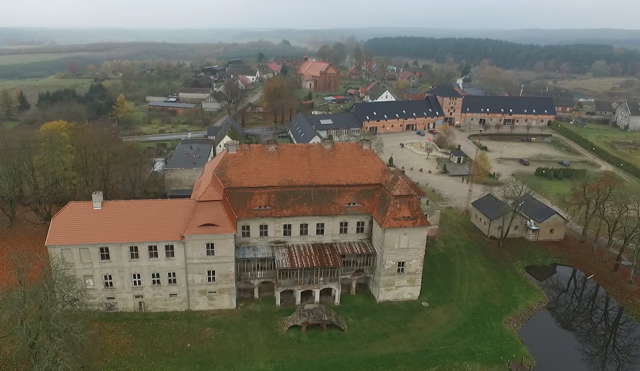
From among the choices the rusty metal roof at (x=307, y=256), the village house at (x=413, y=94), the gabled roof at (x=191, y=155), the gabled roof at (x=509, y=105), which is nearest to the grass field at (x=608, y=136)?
the gabled roof at (x=509, y=105)

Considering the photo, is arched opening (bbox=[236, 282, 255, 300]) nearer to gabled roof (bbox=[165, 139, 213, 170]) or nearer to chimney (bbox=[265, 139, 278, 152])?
chimney (bbox=[265, 139, 278, 152])

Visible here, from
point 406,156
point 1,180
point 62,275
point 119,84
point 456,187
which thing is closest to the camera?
point 62,275

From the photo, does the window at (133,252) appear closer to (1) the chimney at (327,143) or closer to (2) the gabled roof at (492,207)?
(1) the chimney at (327,143)

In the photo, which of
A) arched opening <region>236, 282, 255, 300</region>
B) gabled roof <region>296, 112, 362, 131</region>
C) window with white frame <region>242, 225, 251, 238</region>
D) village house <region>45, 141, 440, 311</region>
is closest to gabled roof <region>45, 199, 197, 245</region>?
village house <region>45, 141, 440, 311</region>

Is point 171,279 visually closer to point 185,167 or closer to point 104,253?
point 104,253

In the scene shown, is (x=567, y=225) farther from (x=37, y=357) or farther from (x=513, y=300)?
(x=37, y=357)

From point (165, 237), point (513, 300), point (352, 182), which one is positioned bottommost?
point (513, 300)

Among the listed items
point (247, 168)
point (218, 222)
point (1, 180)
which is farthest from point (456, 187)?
point (1, 180)
